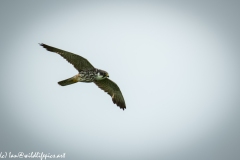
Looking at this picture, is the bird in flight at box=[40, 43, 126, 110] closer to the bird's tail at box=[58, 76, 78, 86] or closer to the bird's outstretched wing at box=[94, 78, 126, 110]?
the bird's tail at box=[58, 76, 78, 86]

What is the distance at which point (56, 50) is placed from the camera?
1103cm

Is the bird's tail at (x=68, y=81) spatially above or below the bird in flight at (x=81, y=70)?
below

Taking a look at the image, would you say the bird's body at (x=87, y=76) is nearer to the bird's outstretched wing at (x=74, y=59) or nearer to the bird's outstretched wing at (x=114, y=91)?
the bird's outstretched wing at (x=74, y=59)

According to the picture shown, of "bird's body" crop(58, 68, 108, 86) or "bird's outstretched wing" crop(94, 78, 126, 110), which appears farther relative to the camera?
"bird's outstretched wing" crop(94, 78, 126, 110)

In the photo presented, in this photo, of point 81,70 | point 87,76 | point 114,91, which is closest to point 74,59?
point 81,70

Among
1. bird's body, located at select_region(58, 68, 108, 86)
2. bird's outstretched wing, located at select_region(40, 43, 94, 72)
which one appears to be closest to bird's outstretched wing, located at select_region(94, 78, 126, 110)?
bird's body, located at select_region(58, 68, 108, 86)

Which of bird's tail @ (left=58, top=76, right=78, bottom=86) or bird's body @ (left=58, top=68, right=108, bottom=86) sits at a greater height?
bird's body @ (left=58, top=68, right=108, bottom=86)

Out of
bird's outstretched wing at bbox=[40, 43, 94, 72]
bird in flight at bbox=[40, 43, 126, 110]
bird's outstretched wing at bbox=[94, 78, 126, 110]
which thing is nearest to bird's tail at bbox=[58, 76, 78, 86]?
bird in flight at bbox=[40, 43, 126, 110]

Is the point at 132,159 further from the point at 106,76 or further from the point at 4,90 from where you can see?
the point at 4,90

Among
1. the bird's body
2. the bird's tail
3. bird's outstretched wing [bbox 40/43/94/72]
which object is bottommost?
the bird's tail

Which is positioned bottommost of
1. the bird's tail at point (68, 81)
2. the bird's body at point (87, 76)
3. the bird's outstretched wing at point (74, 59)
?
the bird's tail at point (68, 81)

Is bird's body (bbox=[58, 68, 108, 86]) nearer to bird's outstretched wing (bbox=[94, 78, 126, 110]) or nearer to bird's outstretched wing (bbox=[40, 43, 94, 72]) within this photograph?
bird's outstretched wing (bbox=[40, 43, 94, 72])

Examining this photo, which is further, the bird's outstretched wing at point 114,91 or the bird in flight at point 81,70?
the bird's outstretched wing at point 114,91

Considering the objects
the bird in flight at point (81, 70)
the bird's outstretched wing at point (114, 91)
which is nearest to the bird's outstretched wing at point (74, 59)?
the bird in flight at point (81, 70)
